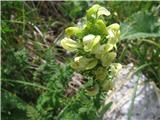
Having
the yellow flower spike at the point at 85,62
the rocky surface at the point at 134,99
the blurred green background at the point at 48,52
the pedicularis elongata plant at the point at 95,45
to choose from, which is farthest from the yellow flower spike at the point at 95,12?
the rocky surface at the point at 134,99

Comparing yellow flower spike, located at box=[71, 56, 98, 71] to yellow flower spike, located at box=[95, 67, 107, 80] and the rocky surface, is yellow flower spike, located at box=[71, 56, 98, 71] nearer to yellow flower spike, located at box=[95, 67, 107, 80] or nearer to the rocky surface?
yellow flower spike, located at box=[95, 67, 107, 80]

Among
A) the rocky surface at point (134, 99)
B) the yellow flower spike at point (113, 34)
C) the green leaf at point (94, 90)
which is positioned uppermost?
the yellow flower spike at point (113, 34)

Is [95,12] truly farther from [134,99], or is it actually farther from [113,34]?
[134,99]

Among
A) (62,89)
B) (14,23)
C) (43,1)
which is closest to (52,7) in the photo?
(43,1)

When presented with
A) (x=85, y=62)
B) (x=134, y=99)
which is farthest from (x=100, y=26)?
(x=134, y=99)

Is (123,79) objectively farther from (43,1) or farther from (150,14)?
(43,1)

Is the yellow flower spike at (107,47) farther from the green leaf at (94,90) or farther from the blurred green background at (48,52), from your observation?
the blurred green background at (48,52)
